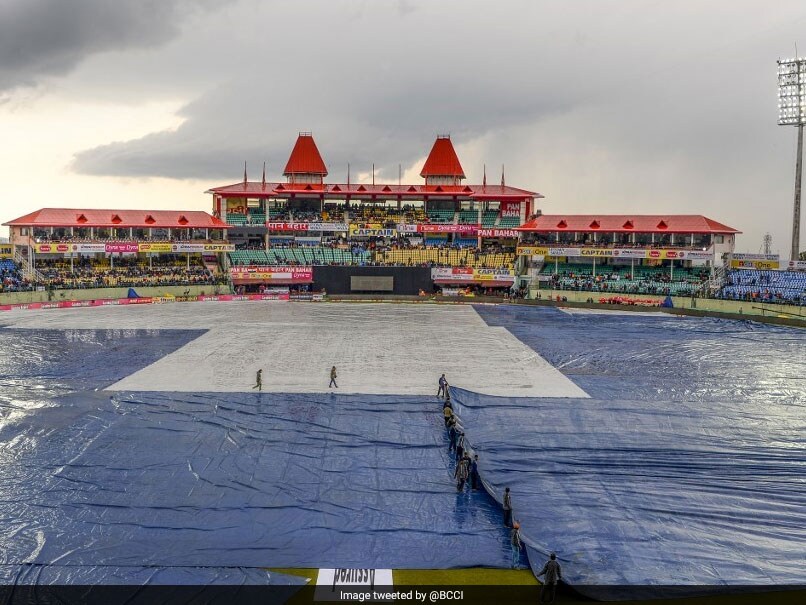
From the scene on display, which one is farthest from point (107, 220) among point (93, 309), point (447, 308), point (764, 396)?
point (764, 396)

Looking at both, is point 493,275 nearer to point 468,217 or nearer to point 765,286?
point 468,217

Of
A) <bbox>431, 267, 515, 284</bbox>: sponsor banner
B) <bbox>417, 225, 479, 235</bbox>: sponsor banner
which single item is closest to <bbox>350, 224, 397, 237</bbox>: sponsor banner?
<bbox>417, 225, 479, 235</bbox>: sponsor banner

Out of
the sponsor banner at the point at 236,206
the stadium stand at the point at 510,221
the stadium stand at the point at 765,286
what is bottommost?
the stadium stand at the point at 765,286

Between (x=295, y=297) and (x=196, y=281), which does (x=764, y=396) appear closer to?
(x=295, y=297)

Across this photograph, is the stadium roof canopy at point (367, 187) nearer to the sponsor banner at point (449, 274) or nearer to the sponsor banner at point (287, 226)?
the sponsor banner at point (287, 226)

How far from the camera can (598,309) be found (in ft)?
195

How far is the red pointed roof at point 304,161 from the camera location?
8631 centimetres

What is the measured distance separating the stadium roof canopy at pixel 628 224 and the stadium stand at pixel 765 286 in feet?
23.8

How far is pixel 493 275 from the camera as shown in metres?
69.7

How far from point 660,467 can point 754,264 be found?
5243 centimetres

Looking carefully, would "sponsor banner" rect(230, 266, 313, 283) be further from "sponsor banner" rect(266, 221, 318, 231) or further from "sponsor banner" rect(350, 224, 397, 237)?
"sponsor banner" rect(350, 224, 397, 237)

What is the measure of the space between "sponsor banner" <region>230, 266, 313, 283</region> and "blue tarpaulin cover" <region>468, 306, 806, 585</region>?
127 ft

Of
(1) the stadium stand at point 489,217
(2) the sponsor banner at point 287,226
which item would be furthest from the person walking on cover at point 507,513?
(1) the stadium stand at point 489,217

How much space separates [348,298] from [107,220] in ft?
95.0
